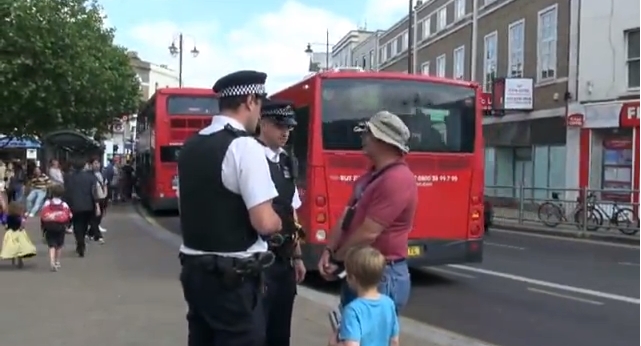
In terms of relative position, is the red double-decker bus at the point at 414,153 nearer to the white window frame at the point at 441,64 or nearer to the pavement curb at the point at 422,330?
the pavement curb at the point at 422,330

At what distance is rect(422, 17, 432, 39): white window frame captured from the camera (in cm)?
5075

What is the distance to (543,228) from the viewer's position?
25.6m

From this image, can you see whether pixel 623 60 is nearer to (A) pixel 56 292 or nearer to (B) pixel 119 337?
(A) pixel 56 292

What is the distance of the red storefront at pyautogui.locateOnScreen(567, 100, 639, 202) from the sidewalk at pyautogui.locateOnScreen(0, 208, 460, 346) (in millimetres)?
16569

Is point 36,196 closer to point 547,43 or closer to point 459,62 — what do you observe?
point 547,43

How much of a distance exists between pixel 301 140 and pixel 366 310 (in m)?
8.28

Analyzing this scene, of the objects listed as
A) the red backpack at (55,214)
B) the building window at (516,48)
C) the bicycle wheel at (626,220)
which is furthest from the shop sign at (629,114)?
the red backpack at (55,214)

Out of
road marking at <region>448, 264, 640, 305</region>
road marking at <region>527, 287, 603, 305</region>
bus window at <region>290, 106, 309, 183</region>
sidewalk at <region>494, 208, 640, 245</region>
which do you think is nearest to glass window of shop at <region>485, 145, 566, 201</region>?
sidewalk at <region>494, 208, 640, 245</region>

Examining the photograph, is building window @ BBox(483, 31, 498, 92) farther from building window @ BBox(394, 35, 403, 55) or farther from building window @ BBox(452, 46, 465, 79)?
building window @ BBox(394, 35, 403, 55)

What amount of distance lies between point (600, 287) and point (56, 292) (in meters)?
7.15

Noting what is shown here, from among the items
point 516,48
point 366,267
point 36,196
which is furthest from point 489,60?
point 366,267

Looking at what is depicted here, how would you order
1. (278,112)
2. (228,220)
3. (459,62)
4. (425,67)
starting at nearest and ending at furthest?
(228,220)
(278,112)
(459,62)
(425,67)

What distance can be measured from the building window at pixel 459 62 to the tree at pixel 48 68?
1625cm

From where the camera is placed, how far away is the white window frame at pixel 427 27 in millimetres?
50750
